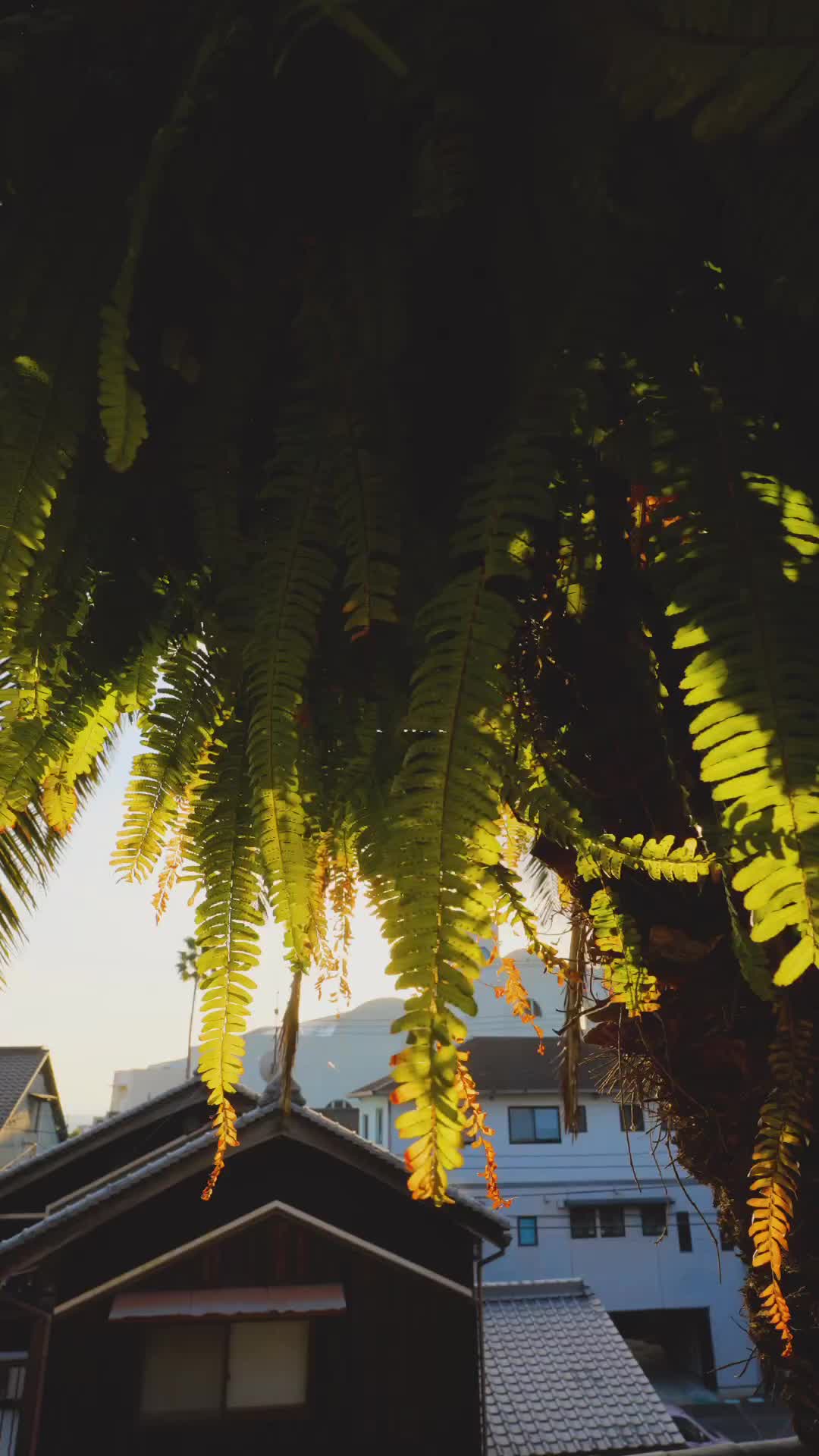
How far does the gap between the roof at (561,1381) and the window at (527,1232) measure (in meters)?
4.09

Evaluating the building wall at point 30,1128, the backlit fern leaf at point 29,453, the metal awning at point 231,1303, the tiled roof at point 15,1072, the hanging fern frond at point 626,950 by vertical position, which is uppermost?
the tiled roof at point 15,1072

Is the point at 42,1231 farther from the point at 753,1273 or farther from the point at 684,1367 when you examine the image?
the point at 684,1367

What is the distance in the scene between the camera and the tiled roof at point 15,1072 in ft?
46.2

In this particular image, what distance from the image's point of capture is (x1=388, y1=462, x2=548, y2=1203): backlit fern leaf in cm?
41

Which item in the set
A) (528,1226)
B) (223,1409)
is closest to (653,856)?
(223,1409)

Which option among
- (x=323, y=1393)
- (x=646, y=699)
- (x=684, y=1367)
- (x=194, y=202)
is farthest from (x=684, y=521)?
(x=684, y=1367)

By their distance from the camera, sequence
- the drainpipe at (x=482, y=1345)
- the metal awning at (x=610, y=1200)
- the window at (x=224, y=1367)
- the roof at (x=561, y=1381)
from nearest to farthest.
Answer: the window at (x=224, y=1367), the drainpipe at (x=482, y=1345), the roof at (x=561, y=1381), the metal awning at (x=610, y=1200)

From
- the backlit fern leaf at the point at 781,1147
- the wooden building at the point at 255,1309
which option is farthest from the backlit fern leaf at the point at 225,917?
the wooden building at the point at 255,1309

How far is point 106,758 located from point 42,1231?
16.5 feet

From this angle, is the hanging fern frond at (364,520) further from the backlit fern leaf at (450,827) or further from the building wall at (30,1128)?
the building wall at (30,1128)

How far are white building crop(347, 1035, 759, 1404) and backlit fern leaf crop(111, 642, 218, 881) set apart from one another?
1480cm

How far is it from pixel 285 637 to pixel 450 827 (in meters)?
0.21

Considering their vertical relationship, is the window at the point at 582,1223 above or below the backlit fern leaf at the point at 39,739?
below

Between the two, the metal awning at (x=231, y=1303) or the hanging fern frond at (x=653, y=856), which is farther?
the metal awning at (x=231, y=1303)
